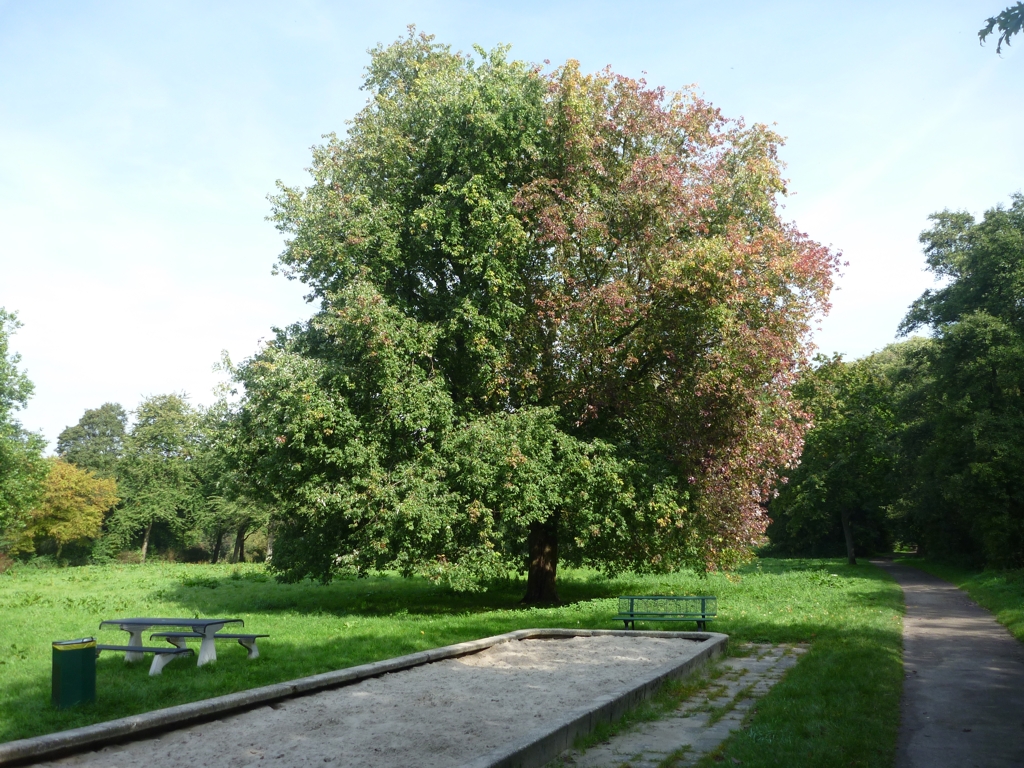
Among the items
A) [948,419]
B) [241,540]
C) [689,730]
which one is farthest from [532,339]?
[241,540]

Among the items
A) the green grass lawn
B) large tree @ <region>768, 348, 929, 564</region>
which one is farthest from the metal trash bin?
large tree @ <region>768, 348, 929, 564</region>

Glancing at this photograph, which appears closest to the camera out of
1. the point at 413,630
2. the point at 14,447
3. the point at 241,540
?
the point at 413,630

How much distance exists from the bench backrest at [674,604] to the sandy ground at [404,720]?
4.13 meters

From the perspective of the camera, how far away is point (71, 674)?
25.7ft

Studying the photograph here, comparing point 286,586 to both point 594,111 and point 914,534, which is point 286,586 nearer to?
point 594,111

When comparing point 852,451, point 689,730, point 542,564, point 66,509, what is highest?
point 852,451

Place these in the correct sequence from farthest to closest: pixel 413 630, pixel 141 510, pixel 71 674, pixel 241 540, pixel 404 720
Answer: pixel 141 510 → pixel 241 540 → pixel 413 630 → pixel 71 674 → pixel 404 720

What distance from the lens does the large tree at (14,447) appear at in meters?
38.3

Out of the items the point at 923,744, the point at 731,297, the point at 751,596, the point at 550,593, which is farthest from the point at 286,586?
the point at 923,744

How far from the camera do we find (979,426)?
29984mm

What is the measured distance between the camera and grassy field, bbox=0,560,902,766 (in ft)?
23.9

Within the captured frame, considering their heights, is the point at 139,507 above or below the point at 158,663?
above

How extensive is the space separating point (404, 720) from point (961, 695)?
6804 mm

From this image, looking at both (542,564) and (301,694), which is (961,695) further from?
(542,564)
